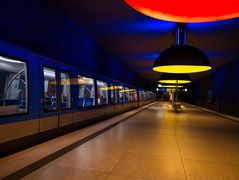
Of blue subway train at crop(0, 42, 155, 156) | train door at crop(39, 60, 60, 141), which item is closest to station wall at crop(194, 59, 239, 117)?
blue subway train at crop(0, 42, 155, 156)

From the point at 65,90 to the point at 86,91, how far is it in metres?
1.69

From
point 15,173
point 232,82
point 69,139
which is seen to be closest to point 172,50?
point 69,139

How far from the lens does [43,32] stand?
6766 mm

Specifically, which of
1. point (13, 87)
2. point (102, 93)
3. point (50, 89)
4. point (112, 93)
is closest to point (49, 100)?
point (50, 89)

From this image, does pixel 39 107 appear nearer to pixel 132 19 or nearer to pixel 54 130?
pixel 54 130

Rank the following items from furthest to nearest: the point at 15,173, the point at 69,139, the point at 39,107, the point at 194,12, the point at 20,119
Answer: the point at 69,139 → the point at 39,107 → the point at 20,119 → the point at 194,12 → the point at 15,173

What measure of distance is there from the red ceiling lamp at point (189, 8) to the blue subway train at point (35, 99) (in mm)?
2780

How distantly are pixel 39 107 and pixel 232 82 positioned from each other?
17.2m

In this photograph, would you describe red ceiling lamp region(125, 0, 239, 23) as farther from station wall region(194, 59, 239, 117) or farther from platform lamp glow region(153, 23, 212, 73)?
station wall region(194, 59, 239, 117)

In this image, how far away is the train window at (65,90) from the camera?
6.33 m

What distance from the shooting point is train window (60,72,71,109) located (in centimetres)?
633

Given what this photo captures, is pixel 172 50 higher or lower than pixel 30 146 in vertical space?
higher

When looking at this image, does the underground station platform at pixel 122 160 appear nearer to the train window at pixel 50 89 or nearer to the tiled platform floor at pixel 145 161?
the tiled platform floor at pixel 145 161

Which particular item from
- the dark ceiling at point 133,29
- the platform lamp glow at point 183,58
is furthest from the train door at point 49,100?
the platform lamp glow at point 183,58
